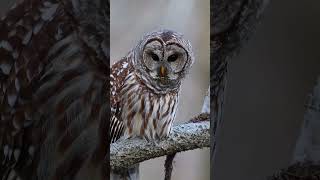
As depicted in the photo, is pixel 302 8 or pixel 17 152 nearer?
pixel 17 152

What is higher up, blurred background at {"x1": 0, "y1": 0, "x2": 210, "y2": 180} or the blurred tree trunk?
blurred background at {"x1": 0, "y1": 0, "x2": 210, "y2": 180}

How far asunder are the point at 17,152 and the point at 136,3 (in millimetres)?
942

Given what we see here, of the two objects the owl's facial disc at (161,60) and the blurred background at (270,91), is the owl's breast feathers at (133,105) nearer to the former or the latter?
the owl's facial disc at (161,60)

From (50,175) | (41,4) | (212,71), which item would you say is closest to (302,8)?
(212,71)

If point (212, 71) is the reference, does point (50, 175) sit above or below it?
below

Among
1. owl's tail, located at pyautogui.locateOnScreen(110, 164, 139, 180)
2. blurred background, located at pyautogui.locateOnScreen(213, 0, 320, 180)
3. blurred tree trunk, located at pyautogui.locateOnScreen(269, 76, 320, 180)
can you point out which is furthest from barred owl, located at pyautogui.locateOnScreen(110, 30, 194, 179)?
blurred tree trunk, located at pyautogui.locateOnScreen(269, 76, 320, 180)

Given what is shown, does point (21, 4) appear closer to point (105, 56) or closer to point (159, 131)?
point (105, 56)

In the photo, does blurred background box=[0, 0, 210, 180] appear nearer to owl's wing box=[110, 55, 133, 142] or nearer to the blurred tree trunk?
owl's wing box=[110, 55, 133, 142]

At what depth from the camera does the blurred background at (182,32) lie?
2.49 meters

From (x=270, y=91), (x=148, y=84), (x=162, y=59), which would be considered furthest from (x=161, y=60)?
(x=270, y=91)

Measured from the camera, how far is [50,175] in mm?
2422

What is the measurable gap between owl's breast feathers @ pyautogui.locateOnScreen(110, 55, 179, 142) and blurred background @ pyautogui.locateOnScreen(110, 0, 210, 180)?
0.23 ft

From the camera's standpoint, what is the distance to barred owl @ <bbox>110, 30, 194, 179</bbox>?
2.49 meters

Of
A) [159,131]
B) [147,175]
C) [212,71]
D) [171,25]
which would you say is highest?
[171,25]
